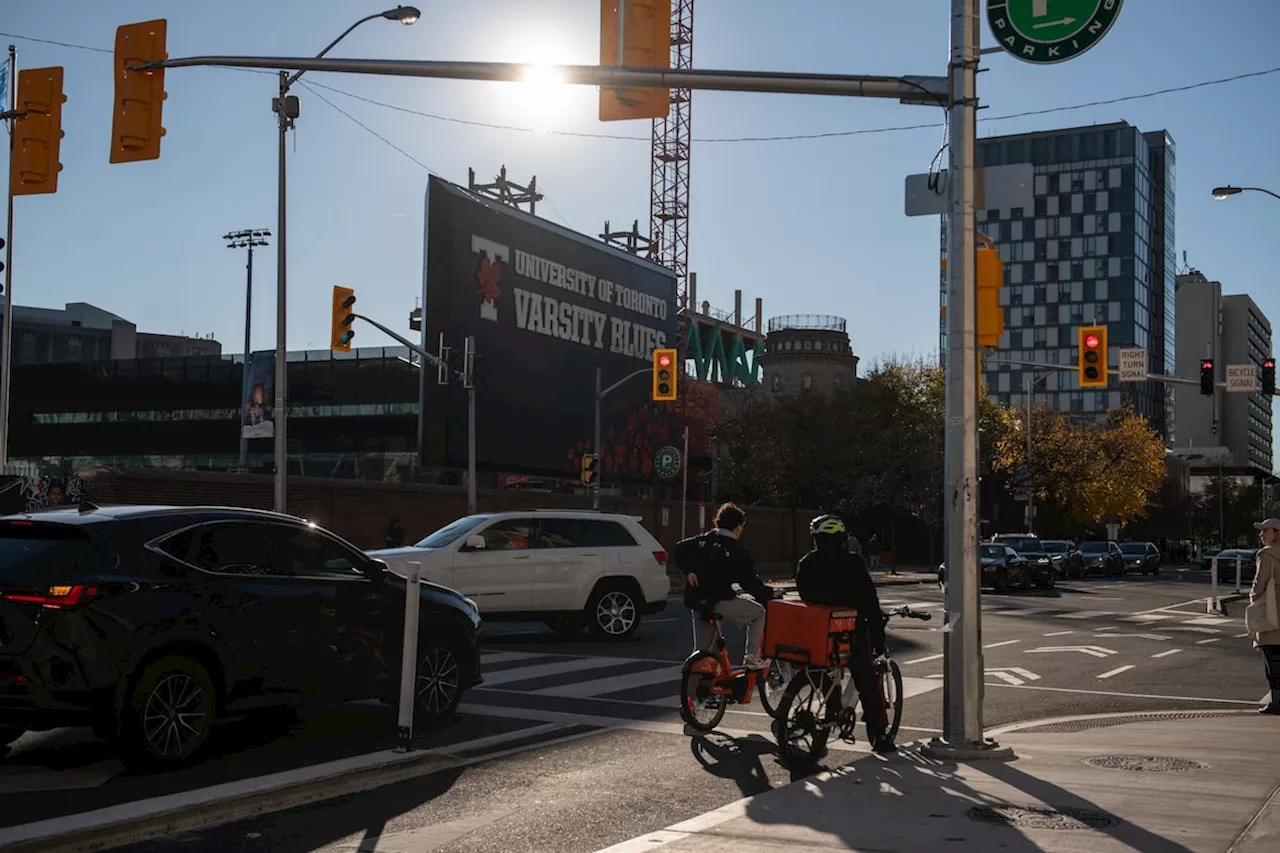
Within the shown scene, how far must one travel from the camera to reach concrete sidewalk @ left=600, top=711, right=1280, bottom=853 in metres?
6.72

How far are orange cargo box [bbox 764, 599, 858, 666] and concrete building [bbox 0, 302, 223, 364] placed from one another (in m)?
116

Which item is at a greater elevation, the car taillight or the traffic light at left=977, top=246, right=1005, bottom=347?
the traffic light at left=977, top=246, right=1005, bottom=347

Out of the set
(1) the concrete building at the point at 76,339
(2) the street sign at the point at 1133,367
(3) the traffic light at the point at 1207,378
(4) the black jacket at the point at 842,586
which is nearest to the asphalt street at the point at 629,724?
(4) the black jacket at the point at 842,586

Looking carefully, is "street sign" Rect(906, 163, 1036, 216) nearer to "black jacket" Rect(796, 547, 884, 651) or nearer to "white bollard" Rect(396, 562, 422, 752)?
"black jacket" Rect(796, 547, 884, 651)

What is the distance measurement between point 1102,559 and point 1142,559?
7.59m

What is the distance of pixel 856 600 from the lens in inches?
377

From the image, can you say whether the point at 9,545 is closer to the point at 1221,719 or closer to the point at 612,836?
the point at 612,836

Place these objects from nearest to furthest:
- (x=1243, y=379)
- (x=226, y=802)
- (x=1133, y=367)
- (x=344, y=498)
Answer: (x=226, y=802) → (x=1243, y=379) → (x=1133, y=367) → (x=344, y=498)

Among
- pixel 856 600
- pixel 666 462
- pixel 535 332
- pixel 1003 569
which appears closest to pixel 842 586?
pixel 856 600

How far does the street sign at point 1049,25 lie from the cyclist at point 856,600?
3.97m

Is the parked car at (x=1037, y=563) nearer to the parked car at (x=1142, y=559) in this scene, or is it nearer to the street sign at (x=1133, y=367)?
the street sign at (x=1133, y=367)

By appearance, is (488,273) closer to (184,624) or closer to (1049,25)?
(1049,25)

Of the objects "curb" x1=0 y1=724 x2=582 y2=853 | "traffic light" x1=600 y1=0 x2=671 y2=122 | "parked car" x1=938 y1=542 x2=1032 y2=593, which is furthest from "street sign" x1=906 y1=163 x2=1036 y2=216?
"parked car" x1=938 y1=542 x2=1032 y2=593

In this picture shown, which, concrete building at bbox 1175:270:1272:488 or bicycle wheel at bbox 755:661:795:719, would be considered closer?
bicycle wheel at bbox 755:661:795:719
